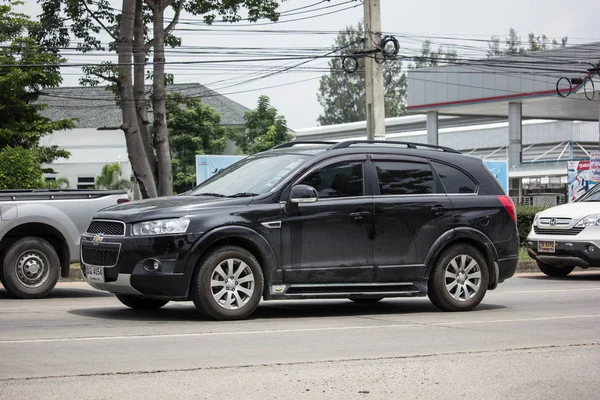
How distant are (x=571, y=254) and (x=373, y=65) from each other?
8338 mm

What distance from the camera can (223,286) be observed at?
9.59 meters

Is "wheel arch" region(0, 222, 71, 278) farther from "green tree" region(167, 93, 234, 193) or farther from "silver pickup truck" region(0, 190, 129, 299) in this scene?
"green tree" region(167, 93, 234, 193)

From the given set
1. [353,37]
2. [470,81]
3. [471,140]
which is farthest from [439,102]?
[353,37]

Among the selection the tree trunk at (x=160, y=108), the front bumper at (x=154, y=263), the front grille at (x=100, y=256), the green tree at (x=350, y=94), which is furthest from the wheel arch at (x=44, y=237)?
the green tree at (x=350, y=94)

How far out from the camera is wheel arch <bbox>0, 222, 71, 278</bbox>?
12641 millimetres

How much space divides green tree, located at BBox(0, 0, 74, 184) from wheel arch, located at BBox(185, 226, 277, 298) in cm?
2401

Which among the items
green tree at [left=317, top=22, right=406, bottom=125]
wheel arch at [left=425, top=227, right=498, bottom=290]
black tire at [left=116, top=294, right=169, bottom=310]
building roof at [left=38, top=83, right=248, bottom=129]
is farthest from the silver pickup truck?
green tree at [left=317, top=22, right=406, bottom=125]

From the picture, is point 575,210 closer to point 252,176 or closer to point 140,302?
point 252,176

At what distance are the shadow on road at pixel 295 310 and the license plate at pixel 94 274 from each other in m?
0.43

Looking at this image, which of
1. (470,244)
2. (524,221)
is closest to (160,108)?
(524,221)

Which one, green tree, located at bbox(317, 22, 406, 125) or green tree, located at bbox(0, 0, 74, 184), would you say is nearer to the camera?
green tree, located at bbox(0, 0, 74, 184)

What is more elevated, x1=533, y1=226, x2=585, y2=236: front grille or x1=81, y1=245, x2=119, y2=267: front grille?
x1=81, y1=245, x2=119, y2=267: front grille

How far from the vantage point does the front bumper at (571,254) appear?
1586 cm

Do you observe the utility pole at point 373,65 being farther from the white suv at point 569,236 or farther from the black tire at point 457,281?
the black tire at point 457,281
